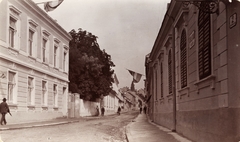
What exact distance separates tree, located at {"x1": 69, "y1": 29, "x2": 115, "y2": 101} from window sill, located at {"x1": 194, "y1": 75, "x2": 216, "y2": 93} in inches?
153

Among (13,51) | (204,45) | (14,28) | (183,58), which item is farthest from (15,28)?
(204,45)

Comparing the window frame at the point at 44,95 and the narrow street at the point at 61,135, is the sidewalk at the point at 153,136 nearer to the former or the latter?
the narrow street at the point at 61,135

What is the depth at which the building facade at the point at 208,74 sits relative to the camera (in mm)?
5664

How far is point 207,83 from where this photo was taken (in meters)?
7.51

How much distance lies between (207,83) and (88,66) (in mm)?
9376

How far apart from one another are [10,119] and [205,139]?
26.0ft

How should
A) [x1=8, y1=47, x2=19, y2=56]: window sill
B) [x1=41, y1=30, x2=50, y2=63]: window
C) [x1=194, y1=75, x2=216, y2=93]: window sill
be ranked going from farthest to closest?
[x1=41, y1=30, x2=50, y2=63]: window, [x1=8, y1=47, x2=19, y2=56]: window sill, [x1=194, y1=75, x2=216, y2=93]: window sill

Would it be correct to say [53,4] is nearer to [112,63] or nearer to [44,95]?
[112,63]

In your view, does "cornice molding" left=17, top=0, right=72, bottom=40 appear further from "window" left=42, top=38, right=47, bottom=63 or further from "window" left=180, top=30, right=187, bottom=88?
"window" left=180, top=30, right=187, bottom=88

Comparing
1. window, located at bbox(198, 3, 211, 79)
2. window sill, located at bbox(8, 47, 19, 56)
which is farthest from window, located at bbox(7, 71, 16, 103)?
window, located at bbox(198, 3, 211, 79)

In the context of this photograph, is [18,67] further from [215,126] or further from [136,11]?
[215,126]

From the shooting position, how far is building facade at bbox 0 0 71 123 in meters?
11.1

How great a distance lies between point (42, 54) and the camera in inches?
606

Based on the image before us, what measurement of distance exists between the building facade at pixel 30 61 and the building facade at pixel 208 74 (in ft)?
18.2
